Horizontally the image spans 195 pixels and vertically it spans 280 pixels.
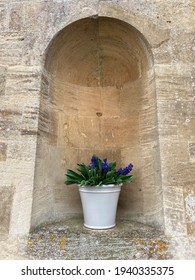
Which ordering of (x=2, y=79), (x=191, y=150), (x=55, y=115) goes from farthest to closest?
(x=55, y=115) < (x=2, y=79) < (x=191, y=150)

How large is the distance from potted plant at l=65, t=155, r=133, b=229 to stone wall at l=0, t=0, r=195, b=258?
262mm

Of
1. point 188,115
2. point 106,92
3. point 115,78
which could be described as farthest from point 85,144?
point 188,115

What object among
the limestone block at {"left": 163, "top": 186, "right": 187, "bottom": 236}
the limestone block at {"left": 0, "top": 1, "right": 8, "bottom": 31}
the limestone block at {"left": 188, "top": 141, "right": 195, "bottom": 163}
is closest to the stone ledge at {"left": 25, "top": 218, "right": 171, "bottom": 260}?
the limestone block at {"left": 163, "top": 186, "right": 187, "bottom": 236}

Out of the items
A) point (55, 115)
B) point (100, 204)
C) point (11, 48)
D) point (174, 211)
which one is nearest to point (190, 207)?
point (174, 211)

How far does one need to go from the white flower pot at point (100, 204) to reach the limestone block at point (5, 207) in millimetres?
452

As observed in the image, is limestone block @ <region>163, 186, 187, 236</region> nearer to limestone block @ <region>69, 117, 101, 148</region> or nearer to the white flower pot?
the white flower pot

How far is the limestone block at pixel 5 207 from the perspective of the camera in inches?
50.0

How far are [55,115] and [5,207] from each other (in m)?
0.73

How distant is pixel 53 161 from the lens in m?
1.56

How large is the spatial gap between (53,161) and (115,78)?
881mm

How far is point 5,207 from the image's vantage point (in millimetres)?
1291

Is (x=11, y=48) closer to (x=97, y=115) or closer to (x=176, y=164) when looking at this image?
(x=97, y=115)

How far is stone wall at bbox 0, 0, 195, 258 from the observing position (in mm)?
1290

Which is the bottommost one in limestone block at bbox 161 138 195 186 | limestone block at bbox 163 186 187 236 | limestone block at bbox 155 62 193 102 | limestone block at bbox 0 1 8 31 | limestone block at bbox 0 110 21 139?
limestone block at bbox 163 186 187 236
